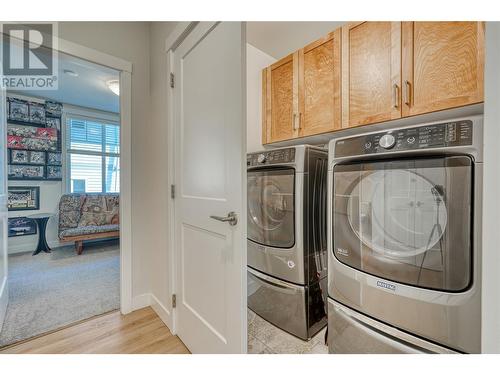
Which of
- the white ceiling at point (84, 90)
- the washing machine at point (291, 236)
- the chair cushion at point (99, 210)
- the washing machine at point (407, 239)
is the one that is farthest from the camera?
the chair cushion at point (99, 210)

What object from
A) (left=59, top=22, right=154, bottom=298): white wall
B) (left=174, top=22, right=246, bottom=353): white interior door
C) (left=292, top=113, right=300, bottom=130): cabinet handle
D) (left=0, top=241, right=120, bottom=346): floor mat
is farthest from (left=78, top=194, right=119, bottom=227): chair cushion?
(left=292, top=113, right=300, bottom=130): cabinet handle

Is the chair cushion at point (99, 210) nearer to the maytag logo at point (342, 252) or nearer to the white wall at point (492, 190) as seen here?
the maytag logo at point (342, 252)

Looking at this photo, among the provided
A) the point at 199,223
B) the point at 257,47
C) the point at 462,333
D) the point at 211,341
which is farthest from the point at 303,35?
the point at 211,341

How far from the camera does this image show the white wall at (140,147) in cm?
190

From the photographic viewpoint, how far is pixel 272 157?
1.71m

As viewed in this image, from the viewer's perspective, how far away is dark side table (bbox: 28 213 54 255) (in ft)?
11.5

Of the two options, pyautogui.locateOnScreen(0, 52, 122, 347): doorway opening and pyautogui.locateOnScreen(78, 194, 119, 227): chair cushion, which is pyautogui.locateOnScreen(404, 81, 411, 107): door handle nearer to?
pyautogui.locateOnScreen(0, 52, 122, 347): doorway opening

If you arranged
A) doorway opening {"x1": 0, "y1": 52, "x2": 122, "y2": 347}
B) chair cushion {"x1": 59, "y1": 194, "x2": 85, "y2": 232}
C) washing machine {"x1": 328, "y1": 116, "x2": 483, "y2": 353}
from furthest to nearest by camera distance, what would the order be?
chair cushion {"x1": 59, "y1": 194, "x2": 85, "y2": 232} < doorway opening {"x1": 0, "y1": 52, "x2": 122, "y2": 347} < washing machine {"x1": 328, "y1": 116, "x2": 483, "y2": 353}

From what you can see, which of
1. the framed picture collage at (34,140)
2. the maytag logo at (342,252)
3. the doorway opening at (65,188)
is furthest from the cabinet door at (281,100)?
the framed picture collage at (34,140)

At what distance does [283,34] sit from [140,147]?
60.8 inches

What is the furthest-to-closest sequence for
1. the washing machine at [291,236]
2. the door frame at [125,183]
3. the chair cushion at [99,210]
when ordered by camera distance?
the chair cushion at [99,210] < the door frame at [125,183] < the washing machine at [291,236]

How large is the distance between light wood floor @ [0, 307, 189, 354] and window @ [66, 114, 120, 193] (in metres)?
2.96

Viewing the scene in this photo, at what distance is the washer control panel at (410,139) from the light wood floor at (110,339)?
160cm
